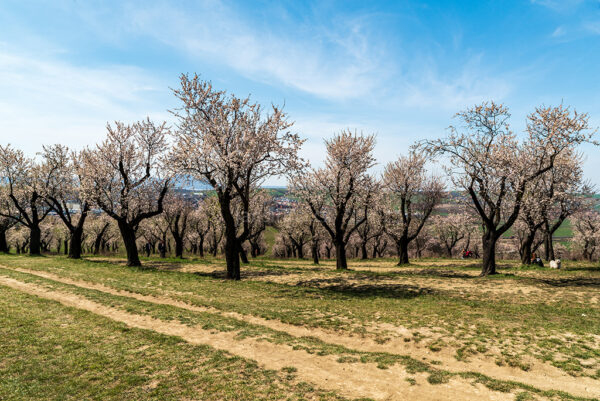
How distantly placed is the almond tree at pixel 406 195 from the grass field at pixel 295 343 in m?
19.6

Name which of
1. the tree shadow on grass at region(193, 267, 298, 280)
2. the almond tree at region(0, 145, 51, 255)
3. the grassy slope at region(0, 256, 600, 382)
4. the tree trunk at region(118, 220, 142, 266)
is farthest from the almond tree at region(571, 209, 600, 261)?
the almond tree at region(0, 145, 51, 255)

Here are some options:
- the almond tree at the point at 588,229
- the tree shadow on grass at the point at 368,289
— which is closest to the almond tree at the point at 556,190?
the tree shadow on grass at the point at 368,289

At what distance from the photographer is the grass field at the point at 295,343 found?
804cm

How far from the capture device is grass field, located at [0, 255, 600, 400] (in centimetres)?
804

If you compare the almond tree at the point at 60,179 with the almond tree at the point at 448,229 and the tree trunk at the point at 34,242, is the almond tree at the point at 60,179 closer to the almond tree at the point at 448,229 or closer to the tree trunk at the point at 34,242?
the tree trunk at the point at 34,242

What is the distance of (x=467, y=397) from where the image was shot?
7664 millimetres

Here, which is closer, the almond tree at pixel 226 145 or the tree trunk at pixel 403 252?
the almond tree at pixel 226 145

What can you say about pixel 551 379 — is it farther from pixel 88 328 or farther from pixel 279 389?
pixel 88 328

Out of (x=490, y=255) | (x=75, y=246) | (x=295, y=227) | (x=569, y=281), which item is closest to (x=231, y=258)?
(x=490, y=255)

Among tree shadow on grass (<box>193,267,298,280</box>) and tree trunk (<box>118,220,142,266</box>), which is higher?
tree trunk (<box>118,220,142,266</box>)

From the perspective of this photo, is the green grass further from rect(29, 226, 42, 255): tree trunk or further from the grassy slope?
rect(29, 226, 42, 255): tree trunk

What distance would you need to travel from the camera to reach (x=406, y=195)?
39844 mm

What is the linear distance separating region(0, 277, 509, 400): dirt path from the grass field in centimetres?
4

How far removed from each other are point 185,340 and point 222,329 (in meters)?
1.53
